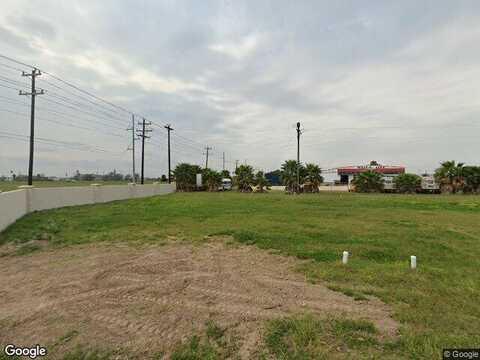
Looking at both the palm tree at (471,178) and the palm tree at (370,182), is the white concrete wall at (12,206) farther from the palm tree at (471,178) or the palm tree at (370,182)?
the palm tree at (471,178)

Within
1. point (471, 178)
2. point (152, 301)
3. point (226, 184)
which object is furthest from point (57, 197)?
point (471, 178)

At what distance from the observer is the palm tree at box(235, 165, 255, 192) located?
4441cm

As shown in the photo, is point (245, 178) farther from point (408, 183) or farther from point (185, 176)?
point (408, 183)

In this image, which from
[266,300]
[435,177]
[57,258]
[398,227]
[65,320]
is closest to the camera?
[65,320]

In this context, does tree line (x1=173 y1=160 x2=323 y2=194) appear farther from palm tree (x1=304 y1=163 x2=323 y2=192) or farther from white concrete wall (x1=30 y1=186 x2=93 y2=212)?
white concrete wall (x1=30 y1=186 x2=93 y2=212)

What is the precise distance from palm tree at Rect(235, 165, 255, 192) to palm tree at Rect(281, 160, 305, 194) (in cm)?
565

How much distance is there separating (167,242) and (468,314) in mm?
7035

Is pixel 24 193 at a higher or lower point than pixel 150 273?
higher

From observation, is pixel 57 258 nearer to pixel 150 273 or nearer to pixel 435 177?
pixel 150 273

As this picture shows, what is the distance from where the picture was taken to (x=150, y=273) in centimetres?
562

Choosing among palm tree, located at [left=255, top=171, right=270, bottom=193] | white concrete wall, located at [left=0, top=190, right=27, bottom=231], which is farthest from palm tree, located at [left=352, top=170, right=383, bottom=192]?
white concrete wall, located at [left=0, top=190, right=27, bottom=231]

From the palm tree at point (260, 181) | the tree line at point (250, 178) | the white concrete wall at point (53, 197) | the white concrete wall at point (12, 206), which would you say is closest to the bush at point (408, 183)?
the tree line at point (250, 178)

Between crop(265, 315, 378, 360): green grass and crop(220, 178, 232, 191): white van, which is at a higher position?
crop(220, 178, 232, 191): white van

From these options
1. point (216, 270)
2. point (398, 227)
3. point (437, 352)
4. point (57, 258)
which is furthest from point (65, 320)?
point (398, 227)
